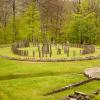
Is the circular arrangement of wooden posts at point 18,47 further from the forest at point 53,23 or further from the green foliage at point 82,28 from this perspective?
the green foliage at point 82,28

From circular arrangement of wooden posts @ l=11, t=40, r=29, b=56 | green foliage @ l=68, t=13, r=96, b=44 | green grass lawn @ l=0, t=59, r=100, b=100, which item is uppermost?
green foliage @ l=68, t=13, r=96, b=44

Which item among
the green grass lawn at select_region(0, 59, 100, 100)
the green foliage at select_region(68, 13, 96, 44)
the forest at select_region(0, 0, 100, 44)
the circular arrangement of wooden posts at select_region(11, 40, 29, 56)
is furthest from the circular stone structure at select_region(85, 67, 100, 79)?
the green foliage at select_region(68, 13, 96, 44)

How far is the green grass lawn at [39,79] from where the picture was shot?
2450 cm

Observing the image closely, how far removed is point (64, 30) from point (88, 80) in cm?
3540

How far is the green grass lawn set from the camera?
24.5 metres

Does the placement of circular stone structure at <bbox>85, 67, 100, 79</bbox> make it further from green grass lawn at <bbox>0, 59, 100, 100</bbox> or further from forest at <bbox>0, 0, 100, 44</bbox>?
forest at <bbox>0, 0, 100, 44</bbox>

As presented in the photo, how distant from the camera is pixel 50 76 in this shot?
30.6 m

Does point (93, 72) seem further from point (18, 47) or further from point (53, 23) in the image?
point (53, 23)

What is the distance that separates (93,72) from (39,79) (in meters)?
6.76

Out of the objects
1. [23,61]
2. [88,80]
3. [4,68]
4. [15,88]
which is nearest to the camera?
[15,88]

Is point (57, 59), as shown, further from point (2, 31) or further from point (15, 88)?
point (2, 31)

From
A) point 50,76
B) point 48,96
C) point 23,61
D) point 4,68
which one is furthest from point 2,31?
point 48,96

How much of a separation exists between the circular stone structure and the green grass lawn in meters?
0.75

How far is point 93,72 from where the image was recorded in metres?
31.8
